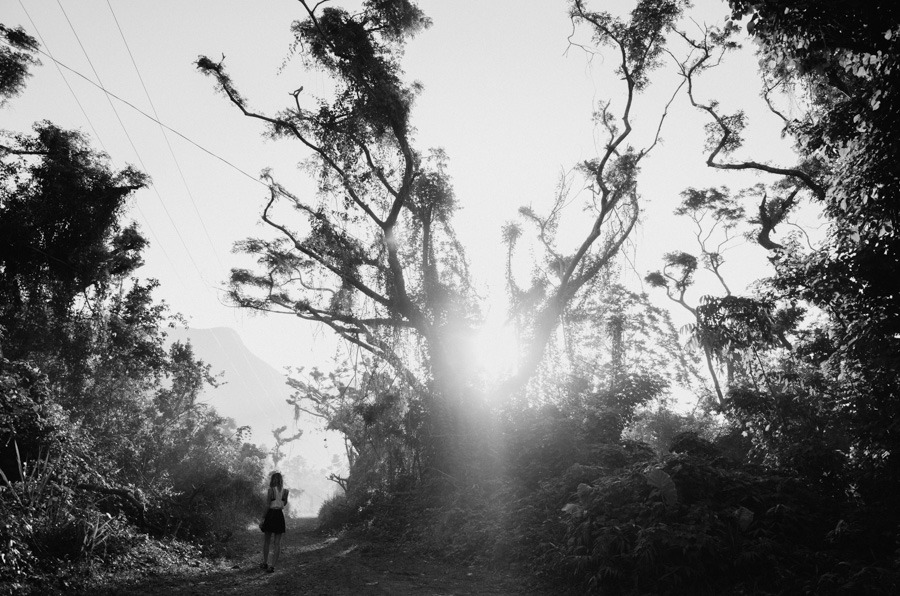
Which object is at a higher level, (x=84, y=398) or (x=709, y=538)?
(x=84, y=398)

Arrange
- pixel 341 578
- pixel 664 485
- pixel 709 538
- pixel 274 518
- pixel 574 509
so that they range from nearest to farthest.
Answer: pixel 709 538 < pixel 664 485 < pixel 574 509 < pixel 341 578 < pixel 274 518

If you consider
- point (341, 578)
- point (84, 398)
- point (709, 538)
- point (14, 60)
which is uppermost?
point (14, 60)

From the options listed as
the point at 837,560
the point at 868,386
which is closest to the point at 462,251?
the point at 868,386

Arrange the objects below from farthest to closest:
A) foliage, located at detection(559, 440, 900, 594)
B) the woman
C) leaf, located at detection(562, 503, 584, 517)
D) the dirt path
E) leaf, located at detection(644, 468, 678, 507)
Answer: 1. the woman
2. leaf, located at detection(562, 503, 584, 517)
3. leaf, located at detection(644, 468, 678, 507)
4. the dirt path
5. foliage, located at detection(559, 440, 900, 594)

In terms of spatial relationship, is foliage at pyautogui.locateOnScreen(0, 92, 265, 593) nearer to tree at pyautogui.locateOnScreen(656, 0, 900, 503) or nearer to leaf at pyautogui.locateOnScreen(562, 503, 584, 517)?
leaf at pyautogui.locateOnScreen(562, 503, 584, 517)

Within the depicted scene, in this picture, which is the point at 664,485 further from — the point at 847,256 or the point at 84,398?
the point at 84,398

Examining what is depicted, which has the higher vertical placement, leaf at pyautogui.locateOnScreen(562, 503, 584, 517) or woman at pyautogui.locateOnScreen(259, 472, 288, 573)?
leaf at pyautogui.locateOnScreen(562, 503, 584, 517)

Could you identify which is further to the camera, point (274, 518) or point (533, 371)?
point (533, 371)

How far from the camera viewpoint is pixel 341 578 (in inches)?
275

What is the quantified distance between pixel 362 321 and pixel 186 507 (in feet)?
28.6

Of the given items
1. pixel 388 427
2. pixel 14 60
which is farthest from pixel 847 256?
pixel 14 60

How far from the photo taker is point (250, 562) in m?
8.45

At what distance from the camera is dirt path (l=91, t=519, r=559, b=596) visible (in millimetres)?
5777

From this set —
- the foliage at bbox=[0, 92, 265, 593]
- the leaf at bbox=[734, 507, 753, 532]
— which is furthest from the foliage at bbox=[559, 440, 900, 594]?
the foliage at bbox=[0, 92, 265, 593]
